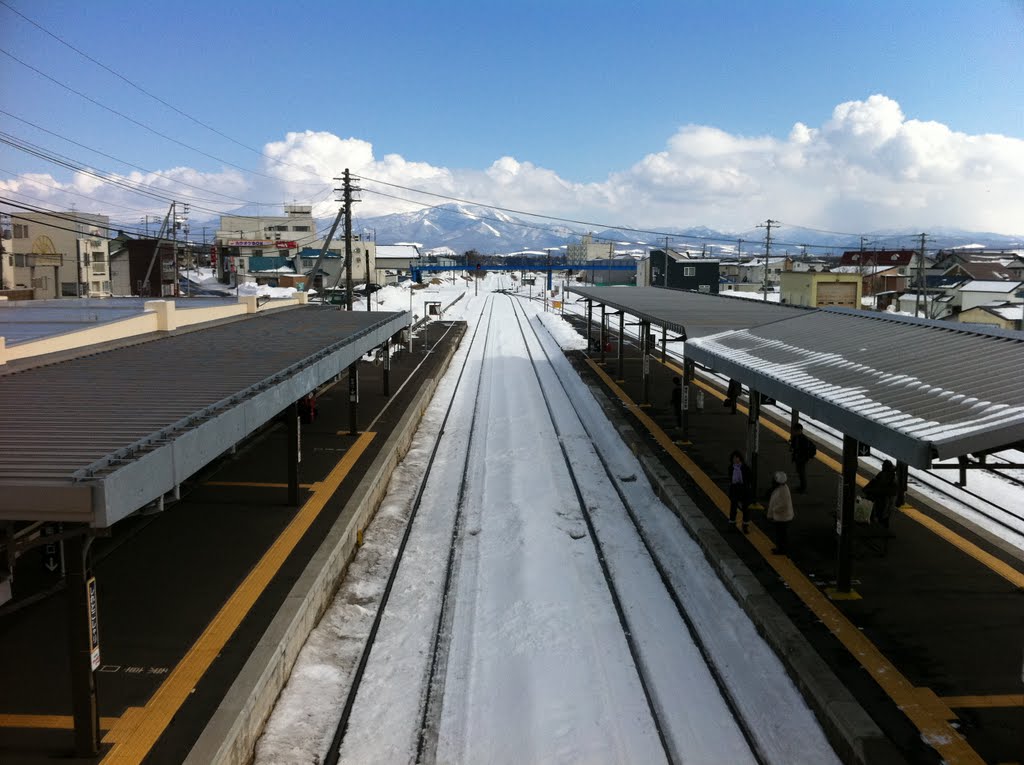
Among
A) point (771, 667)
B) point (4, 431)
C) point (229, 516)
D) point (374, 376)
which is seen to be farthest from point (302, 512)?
point (374, 376)

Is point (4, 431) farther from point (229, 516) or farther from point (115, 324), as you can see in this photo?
point (115, 324)

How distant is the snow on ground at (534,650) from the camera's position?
7.26 meters

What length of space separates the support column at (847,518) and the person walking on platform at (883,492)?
205 cm

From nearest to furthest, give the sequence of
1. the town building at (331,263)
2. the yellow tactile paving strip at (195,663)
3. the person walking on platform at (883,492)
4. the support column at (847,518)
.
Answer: the yellow tactile paving strip at (195,663) < the support column at (847,518) < the person walking on platform at (883,492) < the town building at (331,263)

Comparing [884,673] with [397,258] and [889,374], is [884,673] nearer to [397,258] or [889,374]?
[889,374]

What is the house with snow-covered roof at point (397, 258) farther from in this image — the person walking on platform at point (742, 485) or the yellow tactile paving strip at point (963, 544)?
the person walking on platform at point (742, 485)

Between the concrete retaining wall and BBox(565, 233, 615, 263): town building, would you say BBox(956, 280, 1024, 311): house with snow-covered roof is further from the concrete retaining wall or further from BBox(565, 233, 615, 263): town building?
BBox(565, 233, 615, 263): town building

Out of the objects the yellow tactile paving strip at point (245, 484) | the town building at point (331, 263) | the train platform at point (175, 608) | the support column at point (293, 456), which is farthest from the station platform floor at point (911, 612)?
the town building at point (331, 263)

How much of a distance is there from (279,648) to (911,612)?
7.37 meters

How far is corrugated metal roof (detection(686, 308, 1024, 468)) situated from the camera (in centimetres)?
696

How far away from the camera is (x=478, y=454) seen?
18.5m

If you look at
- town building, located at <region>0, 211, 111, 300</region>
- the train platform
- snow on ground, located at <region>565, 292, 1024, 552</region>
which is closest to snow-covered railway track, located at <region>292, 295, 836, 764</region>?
the train platform

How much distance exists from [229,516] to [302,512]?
115 cm

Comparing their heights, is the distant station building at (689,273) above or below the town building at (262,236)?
below
